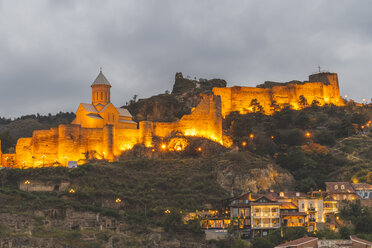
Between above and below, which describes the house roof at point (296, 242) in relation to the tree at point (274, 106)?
below

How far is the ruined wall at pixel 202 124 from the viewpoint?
58.0 meters

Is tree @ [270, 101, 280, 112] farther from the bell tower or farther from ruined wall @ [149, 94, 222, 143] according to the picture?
the bell tower

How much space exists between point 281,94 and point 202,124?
23835 millimetres

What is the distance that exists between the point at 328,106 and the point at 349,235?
3992 centimetres

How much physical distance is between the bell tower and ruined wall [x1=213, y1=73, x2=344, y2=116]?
18.4m

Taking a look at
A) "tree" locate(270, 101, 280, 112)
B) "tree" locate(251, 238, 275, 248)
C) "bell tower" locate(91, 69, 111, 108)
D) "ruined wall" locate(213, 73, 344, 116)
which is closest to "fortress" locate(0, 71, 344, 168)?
"bell tower" locate(91, 69, 111, 108)

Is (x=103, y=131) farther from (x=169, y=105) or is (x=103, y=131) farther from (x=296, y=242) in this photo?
(x=169, y=105)

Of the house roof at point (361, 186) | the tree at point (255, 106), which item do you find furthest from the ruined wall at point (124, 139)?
the tree at point (255, 106)

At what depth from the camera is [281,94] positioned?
7825 centimetres

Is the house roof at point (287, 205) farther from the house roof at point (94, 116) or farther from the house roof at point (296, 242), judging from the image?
the house roof at point (94, 116)

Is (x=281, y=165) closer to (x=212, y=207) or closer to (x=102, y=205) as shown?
(x=212, y=207)

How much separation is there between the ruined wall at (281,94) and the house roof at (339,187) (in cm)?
2542

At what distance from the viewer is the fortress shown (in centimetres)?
5138

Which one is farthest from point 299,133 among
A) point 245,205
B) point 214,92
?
point 245,205
